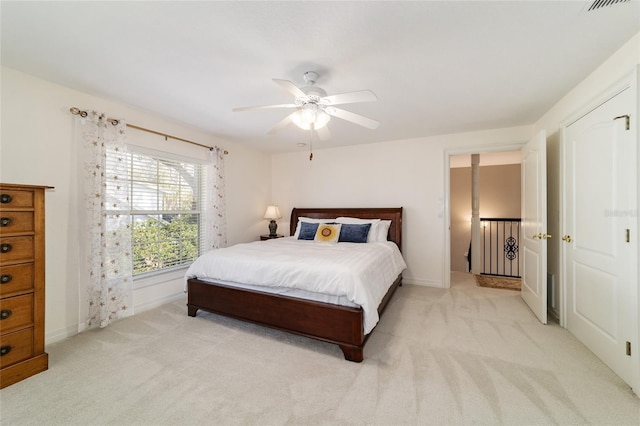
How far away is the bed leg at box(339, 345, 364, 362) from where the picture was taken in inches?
79.3

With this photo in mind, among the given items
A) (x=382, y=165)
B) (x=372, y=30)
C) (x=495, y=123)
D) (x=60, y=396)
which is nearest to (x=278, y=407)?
(x=60, y=396)

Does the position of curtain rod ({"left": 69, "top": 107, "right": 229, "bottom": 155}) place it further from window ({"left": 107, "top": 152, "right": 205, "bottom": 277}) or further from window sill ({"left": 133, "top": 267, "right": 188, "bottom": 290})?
window sill ({"left": 133, "top": 267, "right": 188, "bottom": 290})

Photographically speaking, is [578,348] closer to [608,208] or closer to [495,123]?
[608,208]

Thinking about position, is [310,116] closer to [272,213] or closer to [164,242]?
[164,242]

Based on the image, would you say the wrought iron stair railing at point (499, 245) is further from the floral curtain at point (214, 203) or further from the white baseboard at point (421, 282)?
the floral curtain at point (214, 203)

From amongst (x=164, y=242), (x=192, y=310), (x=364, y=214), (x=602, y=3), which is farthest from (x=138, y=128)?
(x=602, y=3)

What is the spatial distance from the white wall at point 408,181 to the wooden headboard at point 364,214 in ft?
0.52

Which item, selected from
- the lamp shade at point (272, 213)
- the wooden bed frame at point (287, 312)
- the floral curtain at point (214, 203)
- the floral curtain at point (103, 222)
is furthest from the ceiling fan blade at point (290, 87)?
the lamp shade at point (272, 213)

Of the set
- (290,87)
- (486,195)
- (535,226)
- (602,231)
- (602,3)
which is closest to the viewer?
(602,3)

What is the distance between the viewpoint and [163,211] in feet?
10.8

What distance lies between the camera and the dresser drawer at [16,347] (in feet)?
5.67

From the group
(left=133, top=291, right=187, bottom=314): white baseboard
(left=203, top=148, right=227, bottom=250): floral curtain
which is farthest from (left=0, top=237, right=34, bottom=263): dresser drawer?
(left=203, top=148, right=227, bottom=250): floral curtain

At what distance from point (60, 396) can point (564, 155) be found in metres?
4.52

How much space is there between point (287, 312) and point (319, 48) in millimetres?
2146
